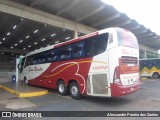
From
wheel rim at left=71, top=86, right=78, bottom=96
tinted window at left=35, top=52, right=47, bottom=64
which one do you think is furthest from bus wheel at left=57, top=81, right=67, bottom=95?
tinted window at left=35, top=52, right=47, bottom=64

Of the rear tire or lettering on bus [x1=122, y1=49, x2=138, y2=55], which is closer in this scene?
lettering on bus [x1=122, y1=49, x2=138, y2=55]

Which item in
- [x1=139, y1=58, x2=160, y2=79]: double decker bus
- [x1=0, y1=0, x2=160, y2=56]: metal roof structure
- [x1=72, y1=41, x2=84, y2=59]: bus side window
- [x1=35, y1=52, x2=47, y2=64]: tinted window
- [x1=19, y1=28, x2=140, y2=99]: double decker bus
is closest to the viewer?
[x1=19, y1=28, x2=140, y2=99]: double decker bus

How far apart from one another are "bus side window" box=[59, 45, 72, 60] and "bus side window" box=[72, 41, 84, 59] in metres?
0.39

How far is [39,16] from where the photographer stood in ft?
56.7

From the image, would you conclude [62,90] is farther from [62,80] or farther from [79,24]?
[79,24]

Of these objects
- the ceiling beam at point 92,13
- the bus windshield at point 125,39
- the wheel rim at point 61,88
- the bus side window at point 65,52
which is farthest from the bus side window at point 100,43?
the ceiling beam at point 92,13

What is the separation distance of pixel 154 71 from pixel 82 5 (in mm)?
15233

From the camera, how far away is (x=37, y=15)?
17.1 metres

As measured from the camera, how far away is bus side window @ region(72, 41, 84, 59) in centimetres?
974

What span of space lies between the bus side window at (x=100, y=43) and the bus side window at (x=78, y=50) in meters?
1.10

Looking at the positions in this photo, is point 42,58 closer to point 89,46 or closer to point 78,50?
point 78,50

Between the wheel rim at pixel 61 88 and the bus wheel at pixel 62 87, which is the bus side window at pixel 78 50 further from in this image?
the wheel rim at pixel 61 88

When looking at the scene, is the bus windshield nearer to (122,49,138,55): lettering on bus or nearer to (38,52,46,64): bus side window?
(122,49,138,55): lettering on bus

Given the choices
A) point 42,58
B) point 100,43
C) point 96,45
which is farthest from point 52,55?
point 100,43
